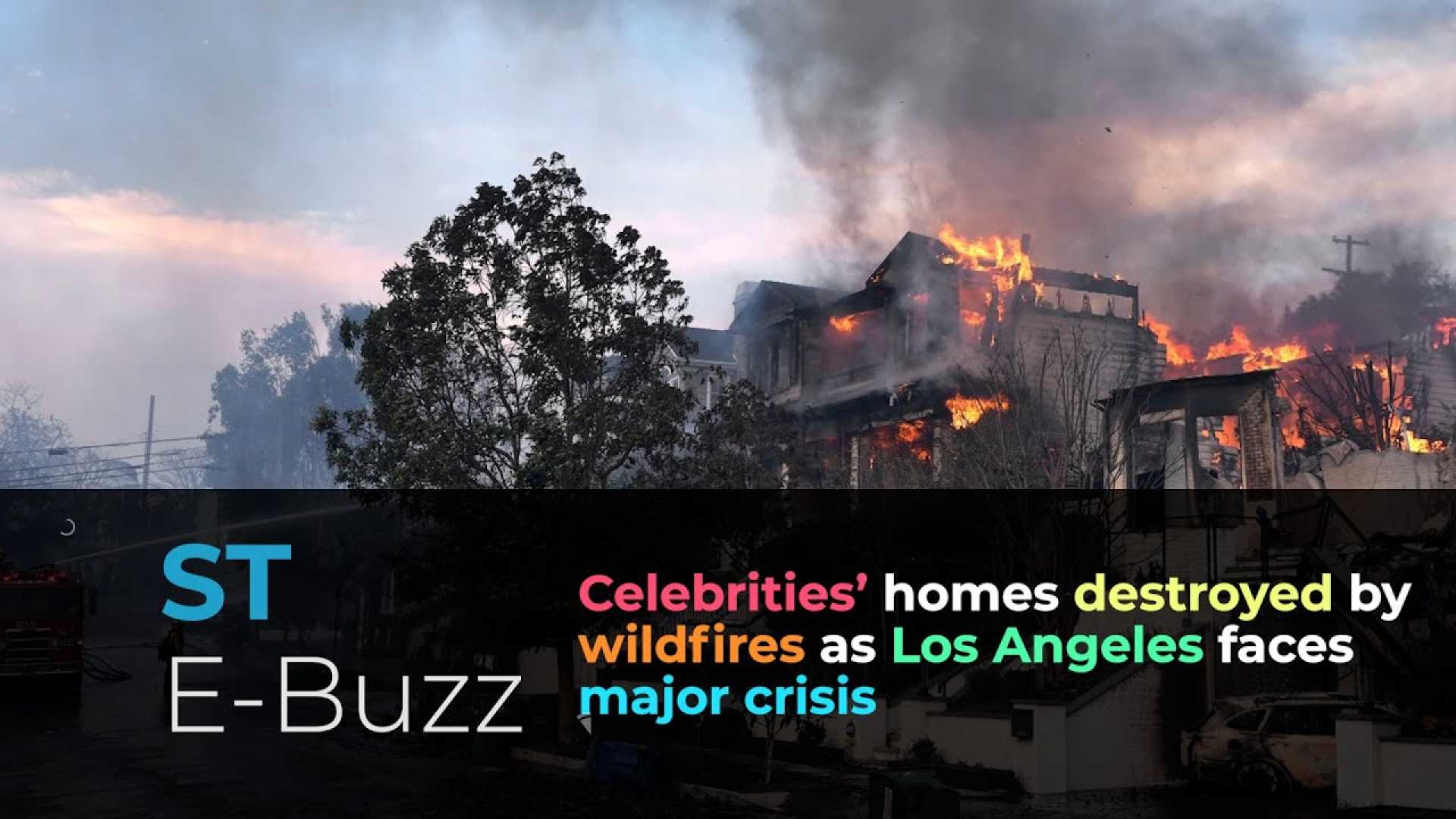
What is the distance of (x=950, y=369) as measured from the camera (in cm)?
4450

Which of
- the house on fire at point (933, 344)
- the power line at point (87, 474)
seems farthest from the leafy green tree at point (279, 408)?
the house on fire at point (933, 344)

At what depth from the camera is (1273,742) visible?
65.7 feet

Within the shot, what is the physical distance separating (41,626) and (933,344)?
28483 millimetres

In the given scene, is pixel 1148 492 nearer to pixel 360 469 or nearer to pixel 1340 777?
pixel 1340 777

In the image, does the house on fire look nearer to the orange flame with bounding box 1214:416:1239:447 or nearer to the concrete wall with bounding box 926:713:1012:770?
the orange flame with bounding box 1214:416:1239:447

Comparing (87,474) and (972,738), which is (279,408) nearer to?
(87,474)

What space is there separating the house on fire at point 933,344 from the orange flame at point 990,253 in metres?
0.09

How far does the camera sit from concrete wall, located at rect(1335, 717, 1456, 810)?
17078 mm

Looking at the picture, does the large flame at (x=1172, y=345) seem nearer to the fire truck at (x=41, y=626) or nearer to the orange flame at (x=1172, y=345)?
the orange flame at (x=1172, y=345)

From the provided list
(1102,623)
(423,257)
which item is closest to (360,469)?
(423,257)

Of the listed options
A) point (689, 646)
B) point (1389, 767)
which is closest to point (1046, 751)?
point (1389, 767)

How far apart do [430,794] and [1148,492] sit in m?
20.0

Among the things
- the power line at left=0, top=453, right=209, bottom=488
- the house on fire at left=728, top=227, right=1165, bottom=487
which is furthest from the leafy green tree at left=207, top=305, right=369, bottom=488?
the house on fire at left=728, top=227, right=1165, bottom=487

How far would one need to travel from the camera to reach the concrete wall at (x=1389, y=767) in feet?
56.0
